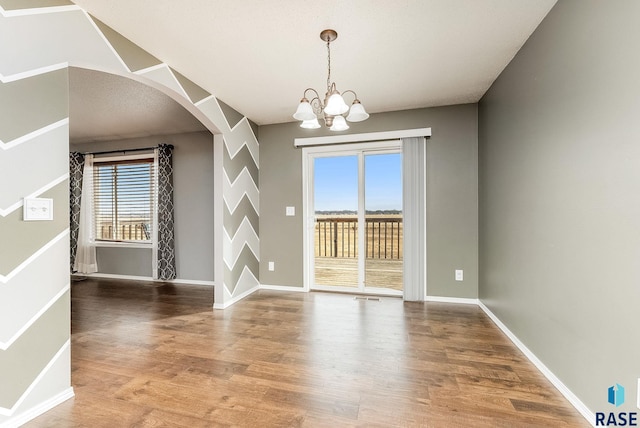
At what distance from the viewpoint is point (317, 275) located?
4.28 meters

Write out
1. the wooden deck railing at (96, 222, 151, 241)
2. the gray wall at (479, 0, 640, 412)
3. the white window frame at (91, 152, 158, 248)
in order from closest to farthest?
the gray wall at (479, 0, 640, 412), the white window frame at (91, 152, 158, 248), the wooden deck railing at (96, 222, 151, 241)

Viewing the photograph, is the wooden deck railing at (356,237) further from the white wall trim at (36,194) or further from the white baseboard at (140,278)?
the white wall trim at (36,194)

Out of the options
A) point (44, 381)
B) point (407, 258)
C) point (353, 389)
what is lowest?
point (353, 389)

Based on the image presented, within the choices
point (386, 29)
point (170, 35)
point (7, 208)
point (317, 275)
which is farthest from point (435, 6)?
point (317, 275)

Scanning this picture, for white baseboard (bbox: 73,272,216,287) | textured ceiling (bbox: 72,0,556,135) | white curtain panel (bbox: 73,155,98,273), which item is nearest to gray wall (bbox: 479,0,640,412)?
textured ceiling (bbox: 72,0,556,135)

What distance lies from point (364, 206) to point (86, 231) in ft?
15.6

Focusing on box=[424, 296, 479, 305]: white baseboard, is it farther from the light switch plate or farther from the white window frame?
the white window frame

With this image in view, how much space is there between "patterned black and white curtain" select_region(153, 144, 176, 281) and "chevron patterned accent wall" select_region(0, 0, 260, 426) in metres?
2.74

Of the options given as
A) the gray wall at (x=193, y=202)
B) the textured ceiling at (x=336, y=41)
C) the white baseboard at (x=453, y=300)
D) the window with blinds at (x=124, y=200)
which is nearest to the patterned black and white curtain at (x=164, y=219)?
the gray wall at (x=193, y=202)

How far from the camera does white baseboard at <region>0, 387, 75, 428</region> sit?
142 centimetres

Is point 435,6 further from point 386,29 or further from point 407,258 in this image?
point 407,258

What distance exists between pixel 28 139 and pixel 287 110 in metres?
2.55

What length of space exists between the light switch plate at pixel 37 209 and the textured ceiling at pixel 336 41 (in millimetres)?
1265

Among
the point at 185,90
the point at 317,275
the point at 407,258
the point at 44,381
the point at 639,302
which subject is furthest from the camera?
the point at 317,275
